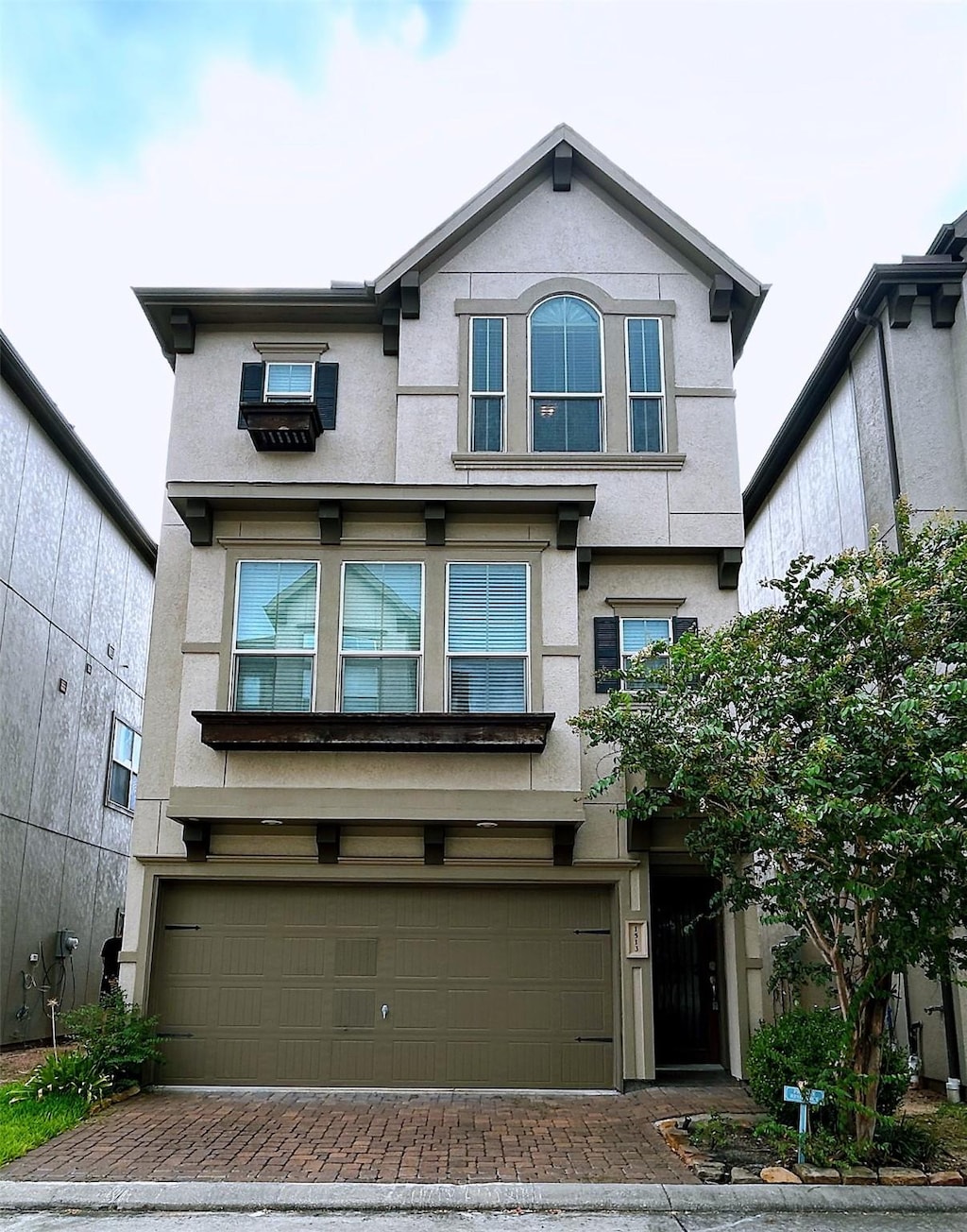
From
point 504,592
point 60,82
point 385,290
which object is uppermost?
point 60,82

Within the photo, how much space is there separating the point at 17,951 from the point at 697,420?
11.7 meters

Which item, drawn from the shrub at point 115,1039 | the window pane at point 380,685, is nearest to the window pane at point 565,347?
the window pane at point 380,685

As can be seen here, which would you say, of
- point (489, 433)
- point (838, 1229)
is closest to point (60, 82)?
point (489, 433)

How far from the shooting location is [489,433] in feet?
43.8

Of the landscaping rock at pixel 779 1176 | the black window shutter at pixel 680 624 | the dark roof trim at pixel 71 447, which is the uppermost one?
the dark roof trim at pixel 71 447

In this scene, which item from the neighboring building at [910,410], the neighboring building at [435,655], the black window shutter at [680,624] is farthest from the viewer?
the black window shutter at [680,624]

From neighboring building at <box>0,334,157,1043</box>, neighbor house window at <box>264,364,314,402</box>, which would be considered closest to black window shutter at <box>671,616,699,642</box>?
neighbor house window at <box>264,364,314,402</box>

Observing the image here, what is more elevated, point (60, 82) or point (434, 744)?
point (60, 82)

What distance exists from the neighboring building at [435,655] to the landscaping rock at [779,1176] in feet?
11.8

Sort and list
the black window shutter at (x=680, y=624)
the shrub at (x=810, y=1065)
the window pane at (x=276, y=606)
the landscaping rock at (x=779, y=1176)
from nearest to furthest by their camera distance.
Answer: the landscaping rock at (x=779, y=1176)
the shrub at (x=810, y=1065)
the window pane at (x=276, y=606)
the black window shutter at (x=680, y=624)

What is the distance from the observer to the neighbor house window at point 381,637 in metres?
12.1

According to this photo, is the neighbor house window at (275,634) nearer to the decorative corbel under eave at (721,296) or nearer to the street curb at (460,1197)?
the street curb at (460,1197)

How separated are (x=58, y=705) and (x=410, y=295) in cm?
851

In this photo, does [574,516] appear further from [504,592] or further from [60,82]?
[60,82]
